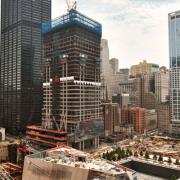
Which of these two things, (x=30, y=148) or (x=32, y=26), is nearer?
(x=30, y=148)

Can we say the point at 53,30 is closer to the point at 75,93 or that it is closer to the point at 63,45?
the point at 63,45

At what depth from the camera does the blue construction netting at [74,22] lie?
389ft

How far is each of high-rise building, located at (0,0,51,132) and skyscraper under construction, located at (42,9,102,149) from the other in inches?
2242

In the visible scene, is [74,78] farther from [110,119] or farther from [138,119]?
[138,119]

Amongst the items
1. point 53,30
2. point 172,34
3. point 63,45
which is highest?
point 172,34

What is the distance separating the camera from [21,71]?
183500 millimetres

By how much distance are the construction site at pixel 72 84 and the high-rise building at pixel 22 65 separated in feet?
185

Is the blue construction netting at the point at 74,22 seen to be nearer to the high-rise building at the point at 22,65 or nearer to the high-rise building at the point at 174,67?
the high-rise building at the point at 22,65

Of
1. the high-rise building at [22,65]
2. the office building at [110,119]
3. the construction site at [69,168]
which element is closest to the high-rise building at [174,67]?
the office building at [110,119]

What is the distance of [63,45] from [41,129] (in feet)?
128

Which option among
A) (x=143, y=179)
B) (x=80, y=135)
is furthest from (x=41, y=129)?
(x=143, y=179)

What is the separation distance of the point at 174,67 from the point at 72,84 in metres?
110

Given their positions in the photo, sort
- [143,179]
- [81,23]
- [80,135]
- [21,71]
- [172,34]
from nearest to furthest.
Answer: [143,179], [80,135], [81,23], [21,71], [172,34]

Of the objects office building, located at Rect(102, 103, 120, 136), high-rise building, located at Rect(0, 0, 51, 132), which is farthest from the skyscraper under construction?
high-rise building, located at Rect(0, 0, 51, 132)
